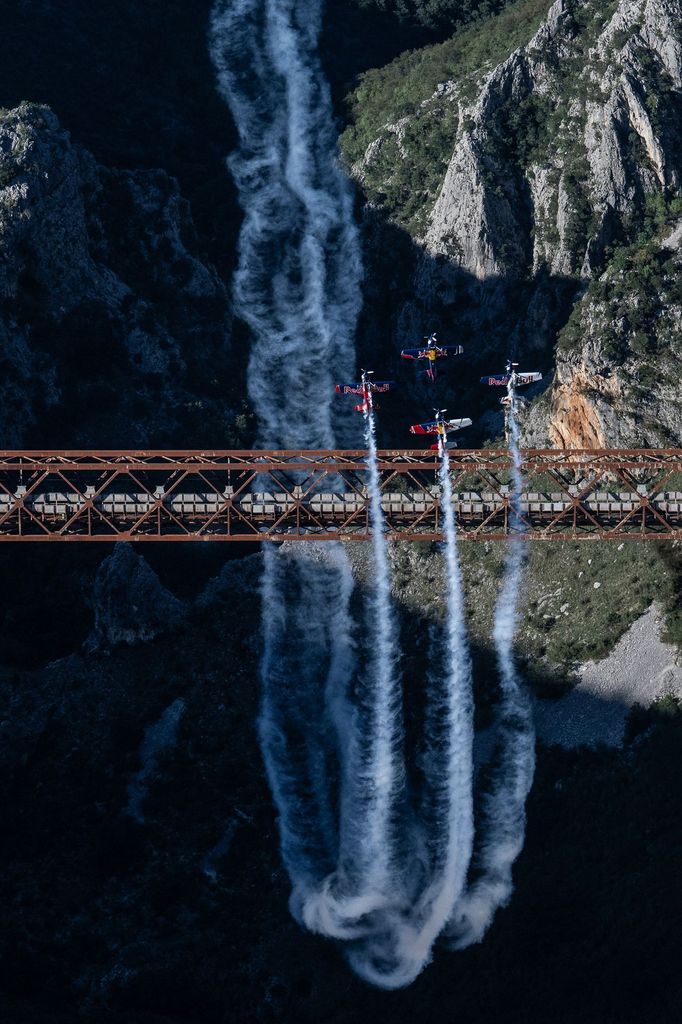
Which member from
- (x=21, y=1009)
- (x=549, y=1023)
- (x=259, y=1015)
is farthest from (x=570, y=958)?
(x=21, y=1009)

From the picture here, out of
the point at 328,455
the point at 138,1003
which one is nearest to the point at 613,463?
the point at 328,455

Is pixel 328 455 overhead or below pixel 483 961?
overhead

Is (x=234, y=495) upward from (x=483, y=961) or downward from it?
upward

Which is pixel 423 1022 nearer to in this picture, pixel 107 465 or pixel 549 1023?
pixel 549 1023

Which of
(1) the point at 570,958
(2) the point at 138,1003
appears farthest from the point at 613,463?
(2) the point at 138,1003

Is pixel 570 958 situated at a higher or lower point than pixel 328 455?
lower

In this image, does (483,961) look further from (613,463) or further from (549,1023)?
(613,463)

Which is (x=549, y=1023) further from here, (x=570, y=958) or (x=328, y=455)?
(x=328, y=455)
